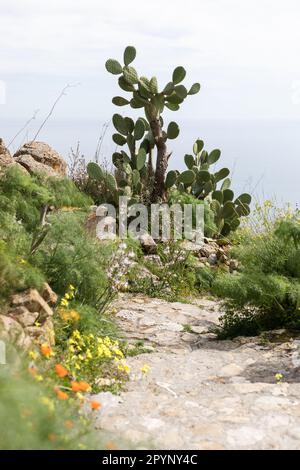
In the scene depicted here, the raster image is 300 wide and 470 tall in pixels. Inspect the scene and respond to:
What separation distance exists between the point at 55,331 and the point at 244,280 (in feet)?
6.24

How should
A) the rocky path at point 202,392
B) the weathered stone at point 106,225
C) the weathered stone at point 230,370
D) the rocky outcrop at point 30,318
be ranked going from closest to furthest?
the rocky path at point 202,392, the rocky outcrop at point 30,318, the weathered stone at point 230,370, the weathered stone at point 106,225

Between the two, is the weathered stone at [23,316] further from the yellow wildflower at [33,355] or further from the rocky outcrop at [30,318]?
the yellow wildflower at [33,355]

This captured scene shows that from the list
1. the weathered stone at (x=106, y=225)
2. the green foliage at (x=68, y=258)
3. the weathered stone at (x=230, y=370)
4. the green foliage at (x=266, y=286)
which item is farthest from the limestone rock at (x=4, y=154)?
the weathered stone at (x=230, y=370)

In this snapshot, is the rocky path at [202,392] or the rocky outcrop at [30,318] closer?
the rocky path at [202,392]

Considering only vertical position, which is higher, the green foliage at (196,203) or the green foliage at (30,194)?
the green foliage at (30,194)

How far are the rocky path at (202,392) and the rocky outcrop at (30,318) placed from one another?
0.73 m

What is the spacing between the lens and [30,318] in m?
5.44

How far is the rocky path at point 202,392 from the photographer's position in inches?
170

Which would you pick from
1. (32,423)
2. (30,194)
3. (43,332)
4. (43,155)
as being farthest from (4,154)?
(32,423)

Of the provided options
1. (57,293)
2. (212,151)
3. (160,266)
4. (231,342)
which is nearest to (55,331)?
(57,293)

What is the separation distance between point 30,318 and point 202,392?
142cm

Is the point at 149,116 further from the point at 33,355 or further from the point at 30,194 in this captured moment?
the point at 33,355

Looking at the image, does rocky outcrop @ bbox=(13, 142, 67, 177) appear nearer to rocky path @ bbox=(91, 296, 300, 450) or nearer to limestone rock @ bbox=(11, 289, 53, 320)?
rocky path @ bbox=(91, 296, 300, 450)
